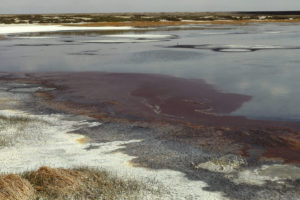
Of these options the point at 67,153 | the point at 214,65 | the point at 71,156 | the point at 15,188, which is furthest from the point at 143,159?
the point at 214,65

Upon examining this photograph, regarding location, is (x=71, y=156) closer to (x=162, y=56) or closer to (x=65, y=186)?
(x=65, y=186)

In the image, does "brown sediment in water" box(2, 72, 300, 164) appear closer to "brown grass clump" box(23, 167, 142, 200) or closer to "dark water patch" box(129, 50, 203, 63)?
"brown grass clump" box(23, 167, 142, 200)

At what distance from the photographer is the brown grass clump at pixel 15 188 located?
20.6 feet

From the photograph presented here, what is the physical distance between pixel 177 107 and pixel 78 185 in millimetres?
6631

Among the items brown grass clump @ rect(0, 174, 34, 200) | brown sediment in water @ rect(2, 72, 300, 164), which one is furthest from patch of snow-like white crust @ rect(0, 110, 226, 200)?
brown sediment in water @ rect(2, 72, 300, 164)

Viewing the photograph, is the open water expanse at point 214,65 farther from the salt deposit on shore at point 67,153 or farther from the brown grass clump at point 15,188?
the brown grass clump at point 15,188

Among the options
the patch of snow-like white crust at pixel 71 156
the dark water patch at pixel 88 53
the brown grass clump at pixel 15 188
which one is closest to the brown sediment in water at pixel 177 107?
the patch of snow-like white crust at pixel 71 156

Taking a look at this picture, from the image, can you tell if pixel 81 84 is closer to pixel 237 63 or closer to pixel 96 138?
pixel 96 138

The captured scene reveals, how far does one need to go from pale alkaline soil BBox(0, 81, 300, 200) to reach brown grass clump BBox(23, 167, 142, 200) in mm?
286

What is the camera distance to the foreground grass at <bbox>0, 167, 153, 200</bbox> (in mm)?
6531

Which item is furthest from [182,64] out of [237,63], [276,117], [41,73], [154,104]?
[276,117]

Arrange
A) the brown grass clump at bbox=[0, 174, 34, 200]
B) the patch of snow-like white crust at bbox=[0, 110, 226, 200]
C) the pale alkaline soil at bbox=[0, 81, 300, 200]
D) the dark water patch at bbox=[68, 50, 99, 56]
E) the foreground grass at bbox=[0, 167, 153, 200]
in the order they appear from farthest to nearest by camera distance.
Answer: the dark water patch at bbox=[68, 50, 99, 56]
the patch of snow-like white crust at bbox=[0, 110, 226, 200]
the pale alkaline soil at bbox=[0, 81, 300, 200]
the foreground grass at bbox=[0, 167, 153, 200]
the brown grass clump at bbox=[0, 174, 34, 200]

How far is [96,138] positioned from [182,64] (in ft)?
44.8

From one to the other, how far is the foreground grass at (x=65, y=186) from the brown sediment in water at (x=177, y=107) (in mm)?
2952
